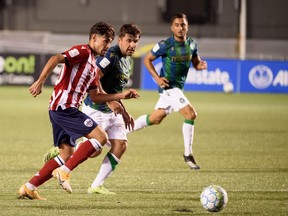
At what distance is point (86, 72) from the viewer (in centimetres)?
838

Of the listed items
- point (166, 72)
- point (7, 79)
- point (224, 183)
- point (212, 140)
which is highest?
point (166, 72)

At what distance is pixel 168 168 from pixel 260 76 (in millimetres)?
19782

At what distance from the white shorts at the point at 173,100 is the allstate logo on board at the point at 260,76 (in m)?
18.2

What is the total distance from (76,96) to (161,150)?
545 centimetres

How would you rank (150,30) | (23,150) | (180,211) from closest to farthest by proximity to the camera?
(180,211)
(23,150)
(150,30)

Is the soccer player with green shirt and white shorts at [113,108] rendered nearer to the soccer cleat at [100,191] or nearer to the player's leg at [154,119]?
the soccer cleat at [100,191]

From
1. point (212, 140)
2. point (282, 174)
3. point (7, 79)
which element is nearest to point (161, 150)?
point (212, 140)

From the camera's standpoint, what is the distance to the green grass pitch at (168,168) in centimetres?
799

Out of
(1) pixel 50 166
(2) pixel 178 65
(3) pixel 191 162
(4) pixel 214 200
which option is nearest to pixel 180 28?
(2) pixel 178 65

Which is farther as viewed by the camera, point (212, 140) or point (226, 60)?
point (226, 60)

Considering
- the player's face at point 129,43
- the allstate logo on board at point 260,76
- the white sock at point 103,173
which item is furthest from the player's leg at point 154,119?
the allstate logo on board at point 260,76

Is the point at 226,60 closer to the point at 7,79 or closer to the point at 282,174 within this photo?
the point at 7,79

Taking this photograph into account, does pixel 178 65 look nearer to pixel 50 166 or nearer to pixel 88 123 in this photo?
pixel 88 123

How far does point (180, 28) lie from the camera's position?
38.9 ft
